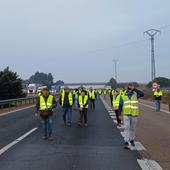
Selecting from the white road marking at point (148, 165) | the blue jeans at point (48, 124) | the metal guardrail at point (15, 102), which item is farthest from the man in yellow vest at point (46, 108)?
the metal guardrail at point (15, 102)

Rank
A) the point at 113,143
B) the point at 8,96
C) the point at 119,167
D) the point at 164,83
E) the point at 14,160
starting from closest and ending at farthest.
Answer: the point at 119,167 < the point at 14,160 < the point at 113,143 < the point at 8,96 < the point at 164,83

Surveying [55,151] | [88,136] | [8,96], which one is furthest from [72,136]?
[8,96]

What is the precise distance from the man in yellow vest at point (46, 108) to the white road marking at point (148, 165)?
500cm

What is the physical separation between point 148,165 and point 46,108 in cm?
577

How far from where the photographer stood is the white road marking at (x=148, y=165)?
10.0m

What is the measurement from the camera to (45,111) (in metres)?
15.4

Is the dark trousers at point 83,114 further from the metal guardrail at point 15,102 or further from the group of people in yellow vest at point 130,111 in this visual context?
the metal guardrail at point 15,102

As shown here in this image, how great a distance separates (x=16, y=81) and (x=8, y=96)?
2531mm

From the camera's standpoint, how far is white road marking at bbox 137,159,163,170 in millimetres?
10039

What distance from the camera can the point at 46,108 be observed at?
15445 millimetres

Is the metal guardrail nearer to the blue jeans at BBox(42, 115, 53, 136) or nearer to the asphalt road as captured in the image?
the asphalt road

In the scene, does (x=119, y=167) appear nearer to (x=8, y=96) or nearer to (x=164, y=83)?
(x=8, y=96)

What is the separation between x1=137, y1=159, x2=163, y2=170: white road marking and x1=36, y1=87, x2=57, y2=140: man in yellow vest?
5.00m

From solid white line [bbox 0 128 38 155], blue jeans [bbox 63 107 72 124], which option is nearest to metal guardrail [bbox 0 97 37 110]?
blue jeans [bbox 63 107 72 124]
